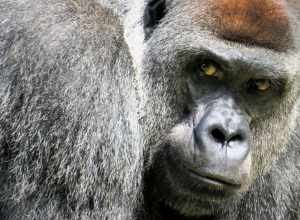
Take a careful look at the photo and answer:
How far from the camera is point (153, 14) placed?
4402 mm

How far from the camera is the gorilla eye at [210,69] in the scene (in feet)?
13.8

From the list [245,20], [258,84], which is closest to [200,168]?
[258,84]

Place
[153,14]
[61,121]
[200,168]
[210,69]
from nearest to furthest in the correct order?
1. [61,121]
2. [200,168]
3. [210,69]
4. [153,14]

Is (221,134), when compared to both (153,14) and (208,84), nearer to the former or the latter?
(208,84)

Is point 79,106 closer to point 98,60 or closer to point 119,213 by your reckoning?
point 98,60

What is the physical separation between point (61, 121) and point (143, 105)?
76 centimetres

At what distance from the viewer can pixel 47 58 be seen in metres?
3.78

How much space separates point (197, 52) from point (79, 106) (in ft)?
3.07

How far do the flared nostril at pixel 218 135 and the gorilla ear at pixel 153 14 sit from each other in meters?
→ 0.90

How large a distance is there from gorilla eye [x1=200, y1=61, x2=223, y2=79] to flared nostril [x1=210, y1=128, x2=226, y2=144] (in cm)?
45

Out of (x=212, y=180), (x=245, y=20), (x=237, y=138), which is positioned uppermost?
(x=245, y=20)

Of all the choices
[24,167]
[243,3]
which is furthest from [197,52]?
[24,167]

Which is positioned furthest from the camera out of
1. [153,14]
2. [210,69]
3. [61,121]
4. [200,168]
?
[153,14]

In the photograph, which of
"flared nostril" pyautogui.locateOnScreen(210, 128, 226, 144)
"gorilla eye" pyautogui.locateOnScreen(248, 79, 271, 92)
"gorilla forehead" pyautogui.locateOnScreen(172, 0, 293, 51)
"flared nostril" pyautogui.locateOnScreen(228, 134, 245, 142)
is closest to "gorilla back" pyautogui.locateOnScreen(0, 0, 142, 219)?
"flared nostril" pyautogui.locateOnScreen(210, 128, 226, 144)
